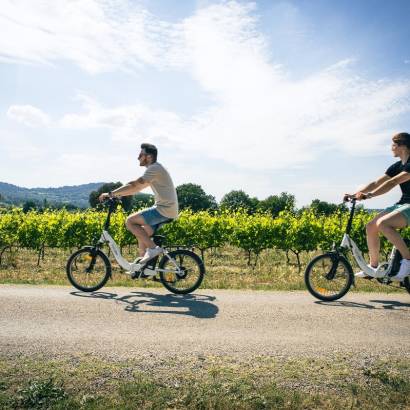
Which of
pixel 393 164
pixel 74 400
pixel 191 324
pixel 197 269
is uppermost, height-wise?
pixel 393 164

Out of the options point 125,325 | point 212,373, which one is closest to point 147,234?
point 125,325

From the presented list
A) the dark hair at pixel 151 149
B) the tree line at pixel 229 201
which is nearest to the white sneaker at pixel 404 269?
the dark hair at pixel 151 149

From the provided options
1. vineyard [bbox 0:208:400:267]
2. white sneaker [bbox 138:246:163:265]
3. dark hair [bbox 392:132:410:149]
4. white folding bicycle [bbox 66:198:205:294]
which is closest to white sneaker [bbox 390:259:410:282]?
dark hair [bbox 392:132:410:149]

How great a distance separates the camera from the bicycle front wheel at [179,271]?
6883 mm

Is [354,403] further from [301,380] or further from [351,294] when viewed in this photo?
[351,294]

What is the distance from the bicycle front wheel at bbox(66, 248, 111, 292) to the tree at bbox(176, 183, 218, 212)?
8104 centimetres

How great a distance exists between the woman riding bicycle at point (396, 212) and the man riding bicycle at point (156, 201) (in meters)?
3.15

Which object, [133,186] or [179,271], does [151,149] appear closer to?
[133,186]

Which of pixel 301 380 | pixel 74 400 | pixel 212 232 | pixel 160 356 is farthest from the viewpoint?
pixel 212 232

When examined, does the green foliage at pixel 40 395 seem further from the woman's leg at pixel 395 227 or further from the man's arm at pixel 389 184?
the man's arm at pixel 389 184

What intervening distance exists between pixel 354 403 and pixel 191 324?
7.43ft

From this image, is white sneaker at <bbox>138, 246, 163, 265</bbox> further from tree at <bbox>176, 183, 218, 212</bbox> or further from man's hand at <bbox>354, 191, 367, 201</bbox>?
tree at <bbox>176, 183, 218, 212</bbox>

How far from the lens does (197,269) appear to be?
22.3 feet

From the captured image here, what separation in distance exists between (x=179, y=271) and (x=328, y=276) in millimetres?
2414
